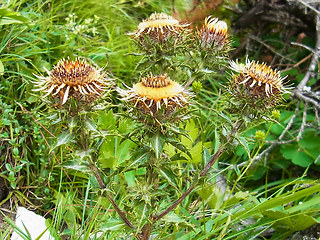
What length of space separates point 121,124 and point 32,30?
1.43m

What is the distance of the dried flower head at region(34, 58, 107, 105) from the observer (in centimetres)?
145

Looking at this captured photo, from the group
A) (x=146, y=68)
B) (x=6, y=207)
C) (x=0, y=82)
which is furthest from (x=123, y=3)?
(x=6, y=207)

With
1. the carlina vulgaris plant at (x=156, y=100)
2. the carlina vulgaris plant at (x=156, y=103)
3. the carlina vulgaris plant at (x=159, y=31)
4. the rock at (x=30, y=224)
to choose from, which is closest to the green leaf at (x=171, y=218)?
the carlina vulgaris plant at (x=156, y=103)

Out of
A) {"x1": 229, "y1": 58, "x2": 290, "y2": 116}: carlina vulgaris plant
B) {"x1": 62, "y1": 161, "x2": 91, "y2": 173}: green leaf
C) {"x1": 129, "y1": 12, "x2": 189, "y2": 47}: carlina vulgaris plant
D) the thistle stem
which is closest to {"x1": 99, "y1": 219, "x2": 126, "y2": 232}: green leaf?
the thistle stem

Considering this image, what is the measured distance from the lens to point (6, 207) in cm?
235

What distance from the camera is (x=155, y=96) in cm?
154

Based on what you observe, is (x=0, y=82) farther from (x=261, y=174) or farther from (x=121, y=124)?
(x=261, y=174)

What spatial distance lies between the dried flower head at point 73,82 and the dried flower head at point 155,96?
0.16 meters

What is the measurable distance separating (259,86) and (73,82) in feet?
2.97

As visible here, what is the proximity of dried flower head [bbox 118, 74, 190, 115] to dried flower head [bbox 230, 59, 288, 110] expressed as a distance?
1.20ft

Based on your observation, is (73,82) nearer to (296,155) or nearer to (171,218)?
(171,218)

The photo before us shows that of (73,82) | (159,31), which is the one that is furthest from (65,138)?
(159,31)

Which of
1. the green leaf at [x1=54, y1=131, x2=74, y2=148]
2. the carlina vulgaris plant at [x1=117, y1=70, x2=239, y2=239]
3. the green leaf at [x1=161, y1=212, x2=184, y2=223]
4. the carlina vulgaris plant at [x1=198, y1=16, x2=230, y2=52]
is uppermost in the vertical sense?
the carlina vulgaris plant at [x1=198, y1=16, x2=230, y2=52]

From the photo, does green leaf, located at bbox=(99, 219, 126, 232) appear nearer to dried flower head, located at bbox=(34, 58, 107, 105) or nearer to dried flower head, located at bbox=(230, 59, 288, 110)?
dried flower head, located at bbox=(34, 58, 107, 105)
